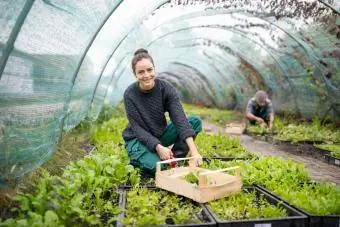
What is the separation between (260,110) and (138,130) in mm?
6302

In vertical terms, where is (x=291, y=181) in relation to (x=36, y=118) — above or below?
below

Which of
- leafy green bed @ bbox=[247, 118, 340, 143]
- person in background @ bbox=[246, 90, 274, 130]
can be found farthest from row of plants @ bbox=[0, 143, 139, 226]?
person in background @ bbox=[246, 90, 274, 130]

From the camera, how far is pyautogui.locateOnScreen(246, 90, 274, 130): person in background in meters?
9.93

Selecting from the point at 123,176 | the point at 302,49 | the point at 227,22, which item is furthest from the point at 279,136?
the point at 123,176

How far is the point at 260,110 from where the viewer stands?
34.1 feet

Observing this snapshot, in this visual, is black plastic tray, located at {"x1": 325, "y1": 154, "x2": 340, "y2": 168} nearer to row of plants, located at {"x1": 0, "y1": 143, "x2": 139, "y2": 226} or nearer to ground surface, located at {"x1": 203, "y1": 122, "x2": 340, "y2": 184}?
ground surface, located at {"x1": 203, "y1": 122, "x2": 340, "y2": 184}

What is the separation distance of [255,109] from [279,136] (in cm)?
169

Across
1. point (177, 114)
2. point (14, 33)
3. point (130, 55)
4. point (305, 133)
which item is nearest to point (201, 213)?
point (177, 114)

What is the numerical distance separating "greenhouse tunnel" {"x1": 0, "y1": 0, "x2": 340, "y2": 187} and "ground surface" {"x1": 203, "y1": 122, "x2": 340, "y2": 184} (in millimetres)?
2490

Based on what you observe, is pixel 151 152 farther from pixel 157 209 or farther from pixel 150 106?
pixel 157 209

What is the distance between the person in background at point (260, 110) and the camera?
993cm

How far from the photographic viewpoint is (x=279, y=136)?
29.0ft

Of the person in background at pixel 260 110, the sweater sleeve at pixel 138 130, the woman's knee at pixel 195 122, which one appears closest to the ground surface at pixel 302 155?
the person in background at pixel 260 110

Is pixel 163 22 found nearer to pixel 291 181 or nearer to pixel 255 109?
pixel 255 109
